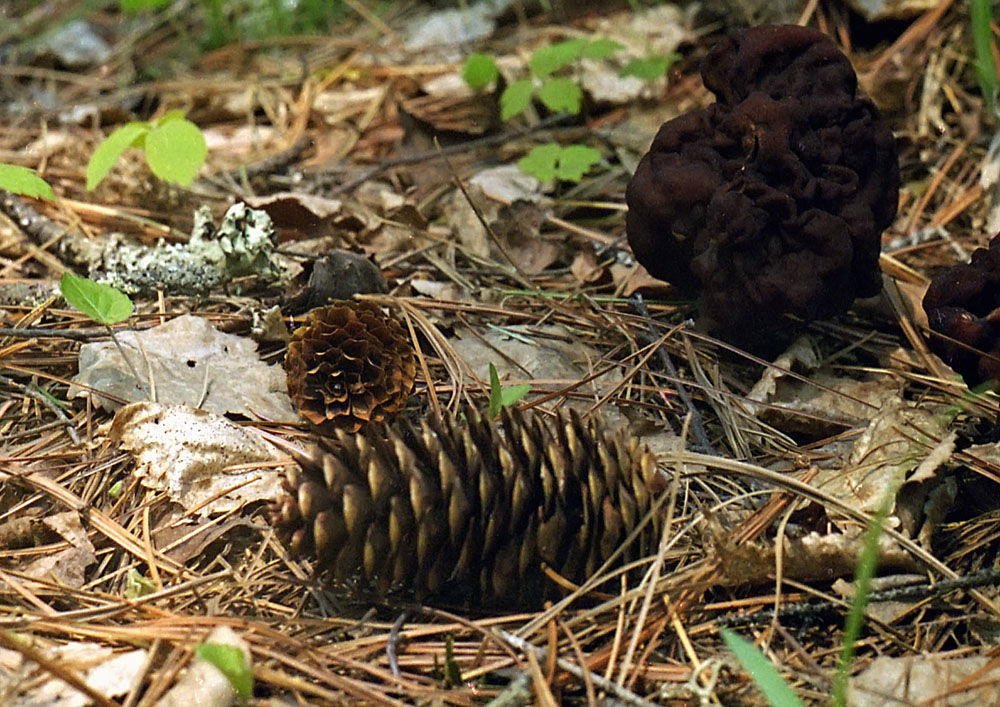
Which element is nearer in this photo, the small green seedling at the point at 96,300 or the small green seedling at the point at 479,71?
the small green seedling at the point at 96,300

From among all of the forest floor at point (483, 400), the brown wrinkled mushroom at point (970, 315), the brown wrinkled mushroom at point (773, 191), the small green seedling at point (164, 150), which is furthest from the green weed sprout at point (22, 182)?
the brown wrinkled mushroom at point (970, 315)

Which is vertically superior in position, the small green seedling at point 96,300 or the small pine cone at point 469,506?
the small green seedling at point 96,300

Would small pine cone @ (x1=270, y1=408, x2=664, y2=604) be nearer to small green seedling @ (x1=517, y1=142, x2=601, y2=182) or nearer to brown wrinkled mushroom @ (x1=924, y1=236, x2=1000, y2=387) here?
brown wrinkled mushroom @ (x1=924, y1=236, x2=1000, y2=387)

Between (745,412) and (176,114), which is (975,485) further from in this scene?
(176,114)

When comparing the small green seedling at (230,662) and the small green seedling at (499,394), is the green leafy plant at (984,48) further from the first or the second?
A: the small green seedling at (230,662)

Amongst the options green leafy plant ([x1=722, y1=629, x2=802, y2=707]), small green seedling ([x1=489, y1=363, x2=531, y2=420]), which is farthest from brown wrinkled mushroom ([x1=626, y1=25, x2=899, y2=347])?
green leafy plant ([x1=722, y1=629, x2=802, y2=707])

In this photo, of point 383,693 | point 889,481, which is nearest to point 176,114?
point 383,693

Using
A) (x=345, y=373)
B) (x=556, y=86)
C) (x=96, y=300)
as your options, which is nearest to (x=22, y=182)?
(x=96, y=300)
